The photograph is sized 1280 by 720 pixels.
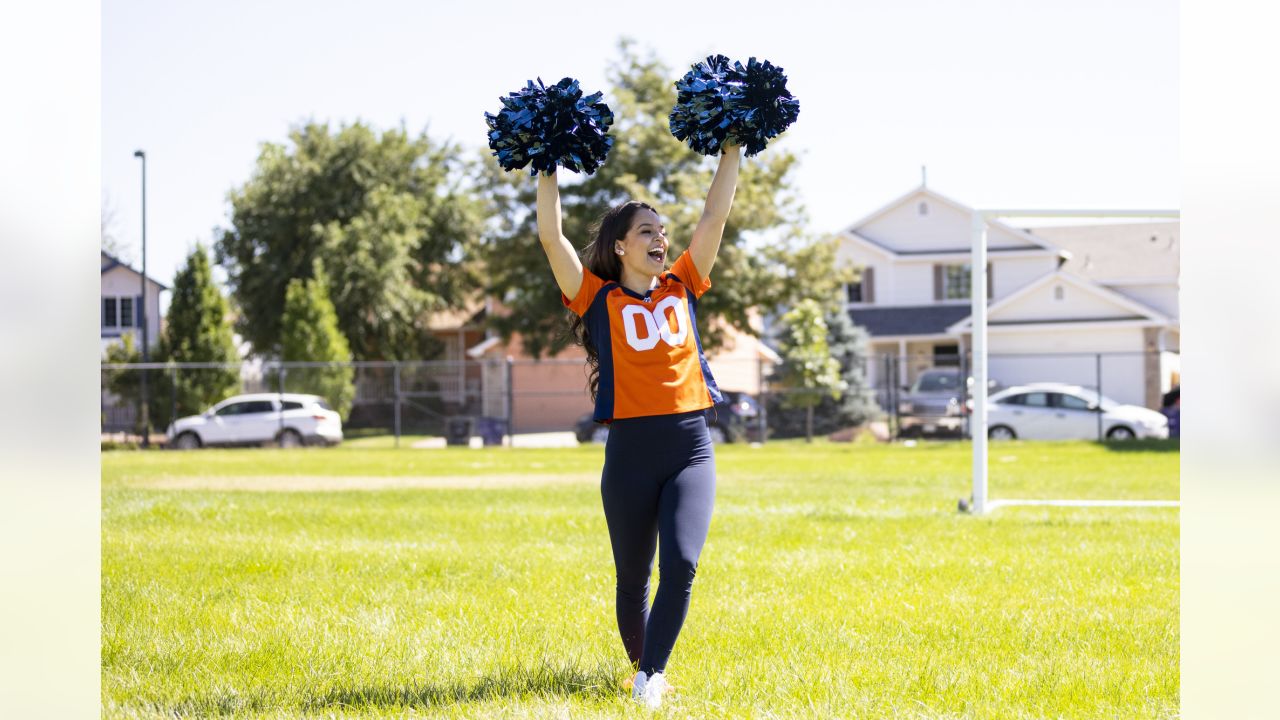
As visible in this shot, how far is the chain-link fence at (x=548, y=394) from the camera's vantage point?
103ft

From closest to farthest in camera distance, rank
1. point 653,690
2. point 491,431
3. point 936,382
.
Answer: point 653,690
point 491,431
point 936,382

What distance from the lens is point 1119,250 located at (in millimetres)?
46531

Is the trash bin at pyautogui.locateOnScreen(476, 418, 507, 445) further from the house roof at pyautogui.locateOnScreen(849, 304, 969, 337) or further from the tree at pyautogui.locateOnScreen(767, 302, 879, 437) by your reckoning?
the house roof at pyautogui.locateOnScreen(849, 304, 969, 337)

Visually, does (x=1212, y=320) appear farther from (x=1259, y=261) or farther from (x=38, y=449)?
(x=38, y=449)

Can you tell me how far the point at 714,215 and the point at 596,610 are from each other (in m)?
2.68

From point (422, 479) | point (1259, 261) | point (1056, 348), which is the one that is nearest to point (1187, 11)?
point (1259, 261)

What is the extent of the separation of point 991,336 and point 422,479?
1131 inches

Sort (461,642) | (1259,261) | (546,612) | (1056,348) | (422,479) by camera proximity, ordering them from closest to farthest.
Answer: (1259,261)
(461,642)
(546,612)
(422,479)
(1056,348)

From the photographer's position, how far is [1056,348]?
4197cm

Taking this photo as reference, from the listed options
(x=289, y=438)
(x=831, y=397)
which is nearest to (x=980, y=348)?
(x=831, y=397)

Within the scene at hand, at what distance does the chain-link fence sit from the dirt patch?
9.29 m

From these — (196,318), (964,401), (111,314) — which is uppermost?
(111,314)

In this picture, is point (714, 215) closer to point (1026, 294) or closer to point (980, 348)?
point (980, 348)

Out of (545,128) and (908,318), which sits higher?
(908,318)
